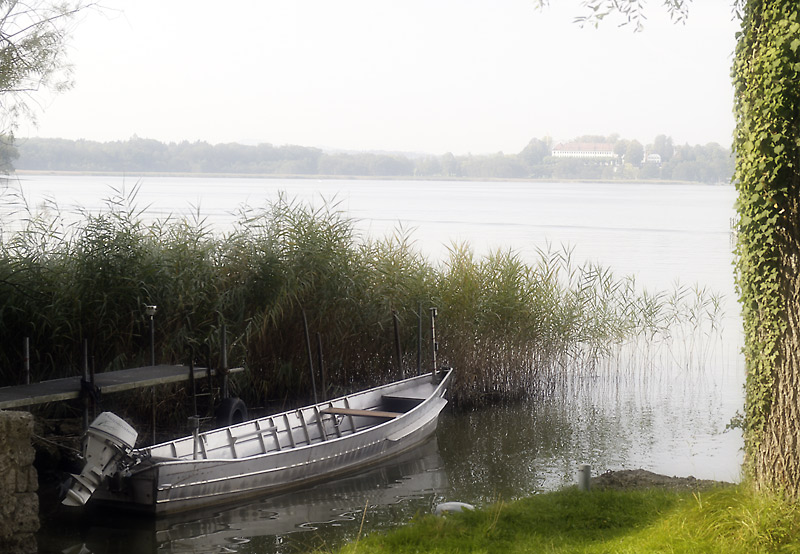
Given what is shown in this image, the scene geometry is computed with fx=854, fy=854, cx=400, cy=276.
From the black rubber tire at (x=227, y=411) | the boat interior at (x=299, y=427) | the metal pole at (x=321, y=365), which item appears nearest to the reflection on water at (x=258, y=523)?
the boat interior at (x=299, y=427)

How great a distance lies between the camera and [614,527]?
5.83m

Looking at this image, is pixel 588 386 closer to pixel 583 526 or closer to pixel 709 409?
pixel 709 409

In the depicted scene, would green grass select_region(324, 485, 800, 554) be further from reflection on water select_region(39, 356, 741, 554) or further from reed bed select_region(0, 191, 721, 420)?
reed bed select_region(0, 191, 721, 420)

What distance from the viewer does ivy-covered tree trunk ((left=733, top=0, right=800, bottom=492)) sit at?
5121 mm

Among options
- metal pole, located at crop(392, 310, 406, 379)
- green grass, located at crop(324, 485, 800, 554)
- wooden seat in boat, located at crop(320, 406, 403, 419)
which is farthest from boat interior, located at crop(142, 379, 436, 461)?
green grass, located at crop(324, 485, 800, 554)

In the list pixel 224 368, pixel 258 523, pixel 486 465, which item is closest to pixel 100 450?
pixel 258 523

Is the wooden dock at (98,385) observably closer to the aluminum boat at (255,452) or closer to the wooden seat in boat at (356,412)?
the aluminum boat at (255,452)

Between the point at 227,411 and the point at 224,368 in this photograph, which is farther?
the point at 224,368

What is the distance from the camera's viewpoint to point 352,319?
1167cm

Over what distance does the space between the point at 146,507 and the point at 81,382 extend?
4.46 ft

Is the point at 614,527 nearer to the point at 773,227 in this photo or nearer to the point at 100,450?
the point at 773,227

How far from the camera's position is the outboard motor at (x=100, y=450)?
7.05m

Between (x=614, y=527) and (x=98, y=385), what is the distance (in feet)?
16.1

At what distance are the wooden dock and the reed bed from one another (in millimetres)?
394
